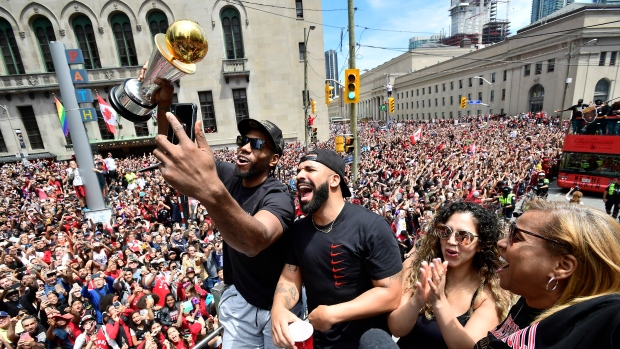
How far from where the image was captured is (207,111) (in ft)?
89.1

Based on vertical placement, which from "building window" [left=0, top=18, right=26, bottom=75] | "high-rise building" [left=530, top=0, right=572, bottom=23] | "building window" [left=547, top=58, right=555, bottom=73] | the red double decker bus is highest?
"high-rise building" [left=530, top=0, right=572, bottom=23]

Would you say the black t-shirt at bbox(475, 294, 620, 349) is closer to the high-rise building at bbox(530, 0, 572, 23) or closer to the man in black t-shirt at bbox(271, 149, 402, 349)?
the man in black t-shirt at bbox(271, 149, 402, 349)

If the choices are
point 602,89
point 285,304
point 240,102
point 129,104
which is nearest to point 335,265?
point 285,304

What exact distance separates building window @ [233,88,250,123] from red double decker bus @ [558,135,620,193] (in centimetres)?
2322

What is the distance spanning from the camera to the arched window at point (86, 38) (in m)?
24.6

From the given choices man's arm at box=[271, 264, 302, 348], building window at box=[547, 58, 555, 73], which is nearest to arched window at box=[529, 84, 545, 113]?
building window at box=[547, 58, 555, 73]

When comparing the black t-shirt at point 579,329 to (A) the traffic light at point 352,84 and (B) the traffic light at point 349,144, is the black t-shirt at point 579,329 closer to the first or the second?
(B) the traffic light at point 349,144

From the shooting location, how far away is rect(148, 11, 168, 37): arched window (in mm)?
25375

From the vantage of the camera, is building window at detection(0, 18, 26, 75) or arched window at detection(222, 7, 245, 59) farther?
arched window at detection(222, 7, 245, 59)

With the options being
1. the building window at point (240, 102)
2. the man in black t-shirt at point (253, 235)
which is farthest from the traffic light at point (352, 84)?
the building window at point (240, 102)

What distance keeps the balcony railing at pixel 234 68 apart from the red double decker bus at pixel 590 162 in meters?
23.6

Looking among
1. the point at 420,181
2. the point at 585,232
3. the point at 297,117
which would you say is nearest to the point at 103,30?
the point at 297,117

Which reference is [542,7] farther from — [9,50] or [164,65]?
[164,65]

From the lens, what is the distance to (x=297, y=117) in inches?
1110
